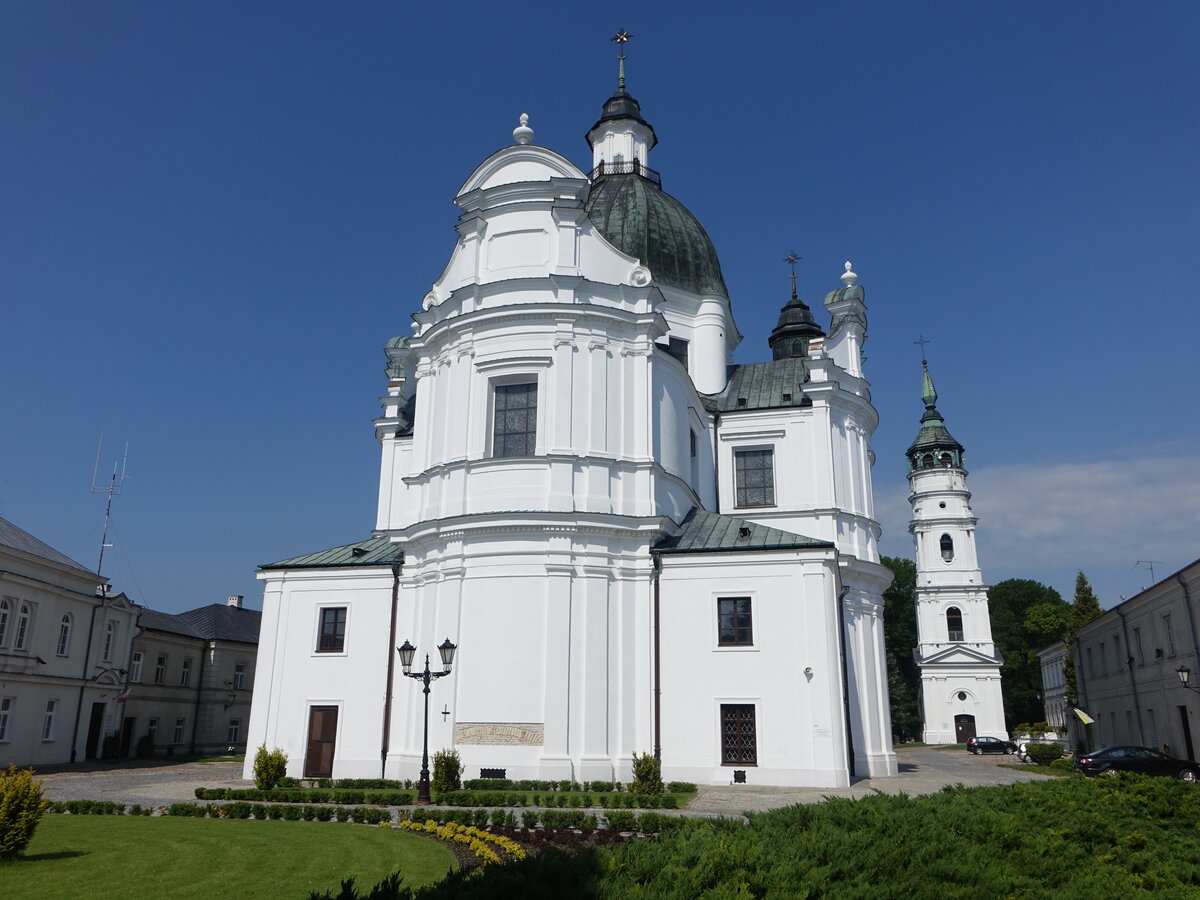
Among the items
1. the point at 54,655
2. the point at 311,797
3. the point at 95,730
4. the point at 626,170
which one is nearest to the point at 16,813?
the point at 311,797

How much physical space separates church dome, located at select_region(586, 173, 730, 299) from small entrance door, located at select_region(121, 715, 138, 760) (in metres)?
31.2

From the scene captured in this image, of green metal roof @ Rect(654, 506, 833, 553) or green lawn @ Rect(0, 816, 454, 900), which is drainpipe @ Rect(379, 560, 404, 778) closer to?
green metal roof @ Rect(654, 506, 833, 553)

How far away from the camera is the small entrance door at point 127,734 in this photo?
42.1 metres

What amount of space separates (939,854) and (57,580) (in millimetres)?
38008

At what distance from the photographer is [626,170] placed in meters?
43.6

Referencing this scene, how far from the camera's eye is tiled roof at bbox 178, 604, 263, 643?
164 feet

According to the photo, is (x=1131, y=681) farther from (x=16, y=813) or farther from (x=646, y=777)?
(x=16, y=813)

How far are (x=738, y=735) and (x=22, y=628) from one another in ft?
88.5

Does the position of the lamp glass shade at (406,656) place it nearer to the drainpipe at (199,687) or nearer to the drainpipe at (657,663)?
the drainpipe at (657,663)

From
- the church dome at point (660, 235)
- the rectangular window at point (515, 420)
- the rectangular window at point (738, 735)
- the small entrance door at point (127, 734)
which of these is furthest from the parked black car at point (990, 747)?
the small entrance door at point (127, 734)

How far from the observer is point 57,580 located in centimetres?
3691

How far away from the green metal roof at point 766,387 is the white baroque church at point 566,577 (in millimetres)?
1769

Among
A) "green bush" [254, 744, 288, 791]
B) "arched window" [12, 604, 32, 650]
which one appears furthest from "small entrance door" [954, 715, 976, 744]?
"arched window" [12, 604, 32, 650]

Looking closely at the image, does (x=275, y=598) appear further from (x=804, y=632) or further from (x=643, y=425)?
(x=804, y=632)
